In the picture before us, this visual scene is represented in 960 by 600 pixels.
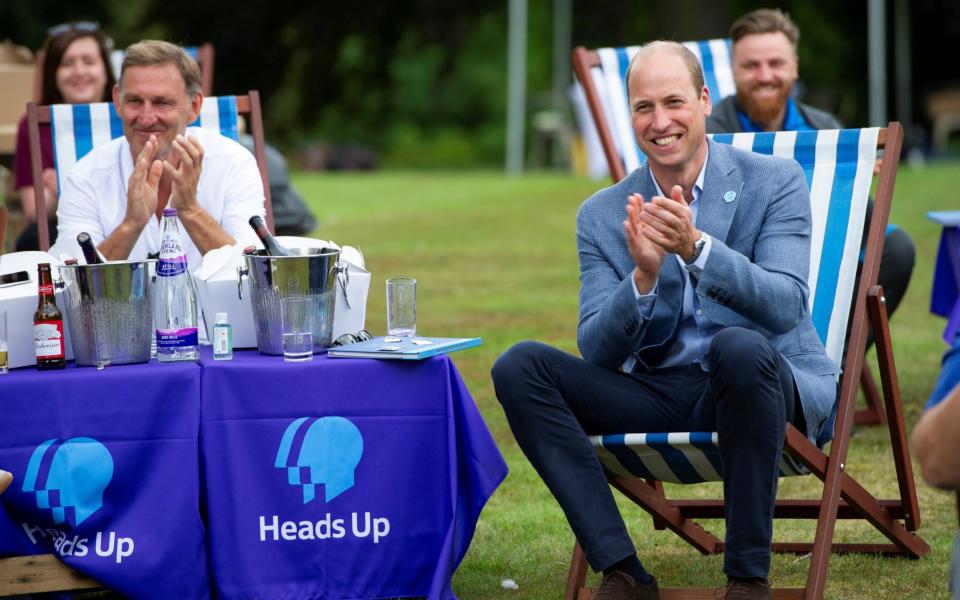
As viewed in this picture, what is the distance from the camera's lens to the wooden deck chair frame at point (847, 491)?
3.46 metres

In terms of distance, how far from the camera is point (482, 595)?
3.79 m

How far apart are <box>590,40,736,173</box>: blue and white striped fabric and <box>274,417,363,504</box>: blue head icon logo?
2499mm

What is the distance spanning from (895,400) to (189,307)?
1.85 m

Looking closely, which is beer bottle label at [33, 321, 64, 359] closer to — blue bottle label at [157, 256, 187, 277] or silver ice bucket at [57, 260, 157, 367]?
silver ice bucket at [57, 260, 157, 367]

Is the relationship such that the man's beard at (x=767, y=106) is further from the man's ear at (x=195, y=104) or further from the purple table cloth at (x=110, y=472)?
the purple table cloth at (x=110, y=472)

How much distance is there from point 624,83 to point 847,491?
111 inches

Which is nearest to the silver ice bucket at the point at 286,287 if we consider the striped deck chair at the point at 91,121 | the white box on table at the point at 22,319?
the white box on table at the point at 22,319

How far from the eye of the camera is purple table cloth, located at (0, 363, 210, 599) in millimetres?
3400

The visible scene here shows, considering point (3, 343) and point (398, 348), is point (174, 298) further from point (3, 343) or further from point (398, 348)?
point (398, 348)

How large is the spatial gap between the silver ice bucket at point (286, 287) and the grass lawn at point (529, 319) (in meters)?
0.84

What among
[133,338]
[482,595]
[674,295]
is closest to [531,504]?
[482,595]

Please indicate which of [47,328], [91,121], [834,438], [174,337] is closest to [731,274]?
[834,438]

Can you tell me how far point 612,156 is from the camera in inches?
221

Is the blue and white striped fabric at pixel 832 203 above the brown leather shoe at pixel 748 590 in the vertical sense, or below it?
above
